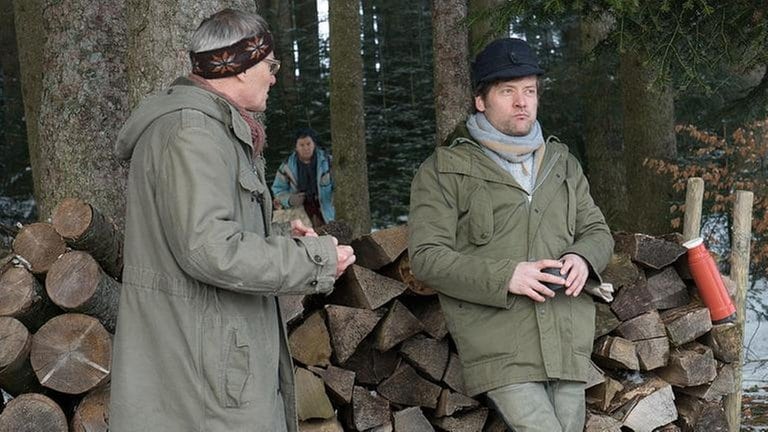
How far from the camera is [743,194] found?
209 inches

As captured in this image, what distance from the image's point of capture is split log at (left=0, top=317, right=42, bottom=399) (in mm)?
3738

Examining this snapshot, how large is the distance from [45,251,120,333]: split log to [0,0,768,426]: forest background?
89cm

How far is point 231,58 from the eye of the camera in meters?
2.93

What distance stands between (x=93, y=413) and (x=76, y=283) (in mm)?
506

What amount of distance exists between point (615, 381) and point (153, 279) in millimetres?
2725

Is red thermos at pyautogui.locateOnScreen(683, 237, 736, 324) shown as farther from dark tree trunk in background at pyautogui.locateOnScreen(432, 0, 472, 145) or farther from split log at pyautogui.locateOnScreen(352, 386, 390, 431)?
dark tree trunk in background at pyautogui.locateOnScreen(432, 0, 472, 145)

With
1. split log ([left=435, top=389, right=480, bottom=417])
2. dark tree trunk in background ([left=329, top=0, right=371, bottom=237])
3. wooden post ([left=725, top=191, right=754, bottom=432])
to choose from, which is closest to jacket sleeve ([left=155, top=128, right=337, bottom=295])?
split log ([left=435, top=389, right=480, bottom=417])

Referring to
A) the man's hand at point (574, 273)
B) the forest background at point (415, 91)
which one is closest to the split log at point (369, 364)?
the man's hand at point (574, 273)

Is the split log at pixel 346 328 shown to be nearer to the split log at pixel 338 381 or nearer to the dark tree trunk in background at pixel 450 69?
the split log at pixel 338 381

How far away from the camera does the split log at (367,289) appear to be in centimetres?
440

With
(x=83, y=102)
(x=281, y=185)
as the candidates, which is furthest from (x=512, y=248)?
(x=281, y=185)

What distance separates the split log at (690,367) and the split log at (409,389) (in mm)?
1218

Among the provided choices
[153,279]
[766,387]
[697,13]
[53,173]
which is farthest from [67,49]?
[766,387]

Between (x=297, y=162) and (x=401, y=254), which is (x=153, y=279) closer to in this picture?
(x=401, y=254)
